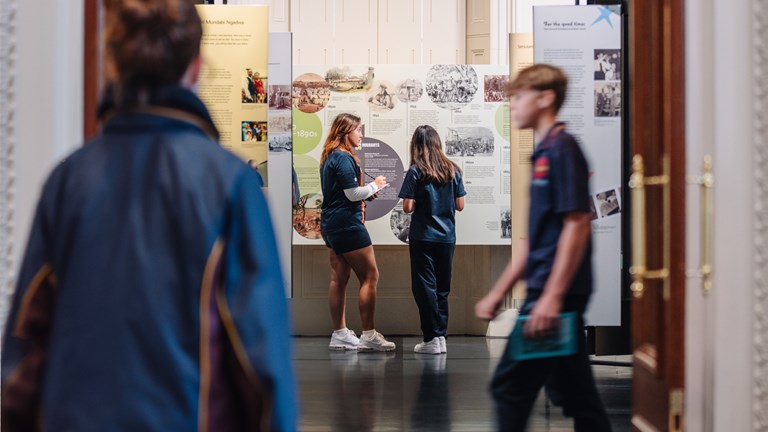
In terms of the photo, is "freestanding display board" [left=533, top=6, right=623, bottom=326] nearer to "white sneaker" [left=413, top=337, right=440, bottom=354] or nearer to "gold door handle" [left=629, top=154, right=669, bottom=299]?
"white sneaker" [left=413, top=337, right=440, bottom=354]

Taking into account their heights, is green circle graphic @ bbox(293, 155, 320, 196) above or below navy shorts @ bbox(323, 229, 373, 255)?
above

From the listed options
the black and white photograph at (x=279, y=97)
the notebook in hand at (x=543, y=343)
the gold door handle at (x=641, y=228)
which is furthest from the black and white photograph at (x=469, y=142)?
the notebook in hand at (x=543, y=343)

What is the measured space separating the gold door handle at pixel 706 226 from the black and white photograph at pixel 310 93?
5.16 m

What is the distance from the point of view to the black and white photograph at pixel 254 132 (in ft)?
18.8

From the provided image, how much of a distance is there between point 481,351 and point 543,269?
4583mm

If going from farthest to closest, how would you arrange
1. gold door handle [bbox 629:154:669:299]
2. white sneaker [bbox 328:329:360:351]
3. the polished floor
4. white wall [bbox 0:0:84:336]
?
white sneaker [bbox 328:329:360:351] < the polished floor < gold door handle [bbox 629:154:669:299] < white wall [bbox 0:0:84:336]

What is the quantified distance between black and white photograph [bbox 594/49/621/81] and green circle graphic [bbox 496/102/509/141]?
2.23 meters

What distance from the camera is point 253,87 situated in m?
5.66

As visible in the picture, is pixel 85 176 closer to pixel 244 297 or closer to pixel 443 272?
pixel 244 297

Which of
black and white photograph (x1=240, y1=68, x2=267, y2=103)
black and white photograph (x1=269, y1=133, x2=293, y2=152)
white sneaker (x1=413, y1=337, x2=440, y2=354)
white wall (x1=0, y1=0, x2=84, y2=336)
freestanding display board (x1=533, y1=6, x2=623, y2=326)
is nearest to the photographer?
white wall (x1=0, y1=0, x2=84, y2=336)

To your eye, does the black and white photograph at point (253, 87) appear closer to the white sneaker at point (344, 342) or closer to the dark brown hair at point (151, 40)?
the white sneaker at point (344, 342)

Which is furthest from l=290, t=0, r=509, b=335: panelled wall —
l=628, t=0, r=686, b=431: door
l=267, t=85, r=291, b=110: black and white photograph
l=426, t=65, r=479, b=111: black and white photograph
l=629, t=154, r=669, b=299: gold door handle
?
l=629, t=154, r=669, b=299: gold door handle

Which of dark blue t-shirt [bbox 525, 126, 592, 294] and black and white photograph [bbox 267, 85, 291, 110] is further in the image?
black and white photograph [bbox 267, 85, 291, 110]

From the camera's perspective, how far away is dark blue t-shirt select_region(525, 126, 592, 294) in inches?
118
